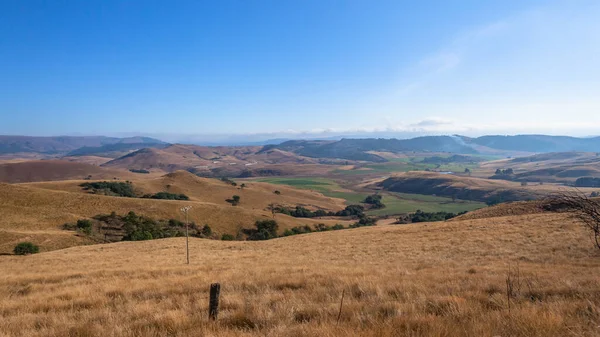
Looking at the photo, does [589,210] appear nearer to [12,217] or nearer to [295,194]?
[12,217]

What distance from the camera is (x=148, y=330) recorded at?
19.0 ft

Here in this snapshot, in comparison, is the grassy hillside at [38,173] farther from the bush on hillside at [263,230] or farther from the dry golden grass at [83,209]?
the bush on hillside at [263,230]

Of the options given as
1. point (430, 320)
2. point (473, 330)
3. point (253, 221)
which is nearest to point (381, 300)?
point (430, 320)

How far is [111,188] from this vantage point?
104 metres

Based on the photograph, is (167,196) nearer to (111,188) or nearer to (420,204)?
(111,188)

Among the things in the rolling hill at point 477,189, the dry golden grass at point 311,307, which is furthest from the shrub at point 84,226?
the rolling hill at point 477,189

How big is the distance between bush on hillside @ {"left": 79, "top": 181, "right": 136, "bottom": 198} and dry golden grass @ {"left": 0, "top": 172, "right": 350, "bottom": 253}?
14.5 feet

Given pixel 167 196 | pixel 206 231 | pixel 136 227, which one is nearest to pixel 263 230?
pixel 206 231

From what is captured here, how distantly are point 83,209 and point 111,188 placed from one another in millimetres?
40995

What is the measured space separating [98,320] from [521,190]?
183951mm

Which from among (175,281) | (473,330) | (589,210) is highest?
(589,210)

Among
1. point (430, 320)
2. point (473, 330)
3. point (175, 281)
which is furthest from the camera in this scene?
→ point (175, 281)

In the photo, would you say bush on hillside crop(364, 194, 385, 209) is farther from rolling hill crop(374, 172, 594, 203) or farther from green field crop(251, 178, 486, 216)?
rolling hill crop(374, 172, 594, 203)

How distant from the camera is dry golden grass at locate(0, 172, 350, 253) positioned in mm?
47469
